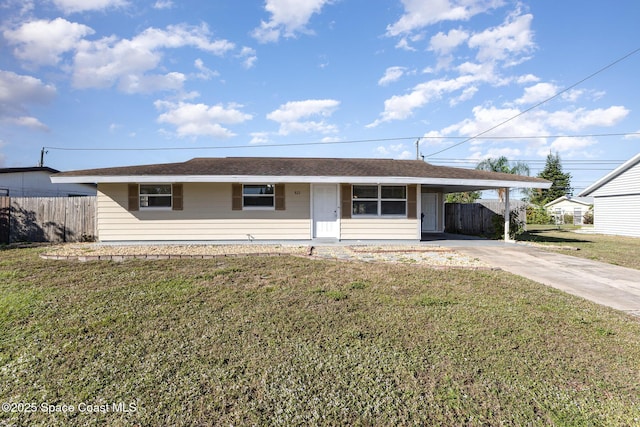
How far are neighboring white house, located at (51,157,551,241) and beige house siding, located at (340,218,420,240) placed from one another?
38 mm

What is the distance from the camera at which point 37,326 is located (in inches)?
154

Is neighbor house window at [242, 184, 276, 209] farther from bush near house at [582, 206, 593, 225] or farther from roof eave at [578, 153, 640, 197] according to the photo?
bush near house at [582, 206, 593, 225]

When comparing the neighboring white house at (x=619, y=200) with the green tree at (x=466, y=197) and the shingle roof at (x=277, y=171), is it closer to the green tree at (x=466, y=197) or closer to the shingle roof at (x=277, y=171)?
the shingle roof at (x=277, y=171)

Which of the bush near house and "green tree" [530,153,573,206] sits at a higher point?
"green tree" [530,153,573,206]

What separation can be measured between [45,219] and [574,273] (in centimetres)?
Answer: 1791

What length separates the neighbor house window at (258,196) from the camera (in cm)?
1153

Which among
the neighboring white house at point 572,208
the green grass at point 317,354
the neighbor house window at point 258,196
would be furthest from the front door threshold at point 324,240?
the neighboring white house at point 572,208

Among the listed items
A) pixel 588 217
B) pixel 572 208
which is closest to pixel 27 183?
pixel 588 217

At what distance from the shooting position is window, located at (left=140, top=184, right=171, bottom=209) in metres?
11.3

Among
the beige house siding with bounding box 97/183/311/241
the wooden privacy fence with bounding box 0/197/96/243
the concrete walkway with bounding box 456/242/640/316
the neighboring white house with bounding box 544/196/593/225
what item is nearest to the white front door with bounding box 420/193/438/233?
the concrete walkway with bounding box 456/242/640/316

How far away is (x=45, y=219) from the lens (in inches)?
485

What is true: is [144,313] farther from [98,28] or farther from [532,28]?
[532,28]

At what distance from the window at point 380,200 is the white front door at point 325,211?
2.55ft

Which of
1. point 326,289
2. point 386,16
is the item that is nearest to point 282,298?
point 326,289
